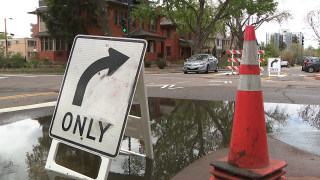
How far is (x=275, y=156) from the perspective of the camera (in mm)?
3926

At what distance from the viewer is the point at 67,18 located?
3209 cm

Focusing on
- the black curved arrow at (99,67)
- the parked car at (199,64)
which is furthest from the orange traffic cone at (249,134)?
the parked car at (199,64)

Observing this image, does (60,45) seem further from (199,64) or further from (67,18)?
(199,64)

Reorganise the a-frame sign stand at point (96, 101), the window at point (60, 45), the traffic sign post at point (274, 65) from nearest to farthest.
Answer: the a-frame sign stand at point (96, 101), the traffic sign post at point (274, 65), the window at point (60, 45)

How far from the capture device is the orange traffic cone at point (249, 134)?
8.97 feet

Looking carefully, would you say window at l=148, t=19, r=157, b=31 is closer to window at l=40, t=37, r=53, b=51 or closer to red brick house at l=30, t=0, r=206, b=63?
red brick house at l=30, t=0, r=206, b=63

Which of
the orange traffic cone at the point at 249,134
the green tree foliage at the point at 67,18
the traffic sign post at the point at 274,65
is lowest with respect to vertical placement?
the orange traffic cone at the point at 249,134

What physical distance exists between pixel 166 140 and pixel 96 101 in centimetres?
192

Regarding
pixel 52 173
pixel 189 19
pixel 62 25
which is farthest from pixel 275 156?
pixel 189 19

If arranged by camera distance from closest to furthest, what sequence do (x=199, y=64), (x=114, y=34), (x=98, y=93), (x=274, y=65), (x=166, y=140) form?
(x=98, y=93) → (x=166, y=140) → (x=274, y=65) → (x=199, y=64) → (x=114, y=34)

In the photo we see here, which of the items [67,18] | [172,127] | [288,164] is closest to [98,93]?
[288,164]

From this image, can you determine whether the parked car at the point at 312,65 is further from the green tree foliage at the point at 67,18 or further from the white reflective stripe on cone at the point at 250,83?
the white reflective stripe on cone at the point at 250,83

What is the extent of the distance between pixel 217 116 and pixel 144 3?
1173 inches

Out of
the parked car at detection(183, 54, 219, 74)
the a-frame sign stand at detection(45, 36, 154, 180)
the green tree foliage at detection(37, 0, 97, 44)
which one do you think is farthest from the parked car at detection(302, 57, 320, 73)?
the a-frame sign stand at detection(45, 36, 154, 180)
